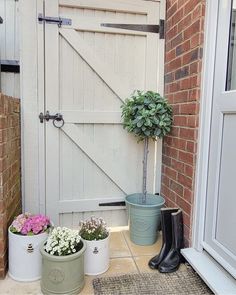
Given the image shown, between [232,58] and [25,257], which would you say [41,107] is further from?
[232,58]

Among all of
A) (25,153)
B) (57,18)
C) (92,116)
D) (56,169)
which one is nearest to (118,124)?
(92,116)

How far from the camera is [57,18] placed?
7.07 ft

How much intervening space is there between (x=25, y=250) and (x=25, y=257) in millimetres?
44

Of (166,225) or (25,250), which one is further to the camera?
(166,225)

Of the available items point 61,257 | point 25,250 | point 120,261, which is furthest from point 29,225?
point 120,261

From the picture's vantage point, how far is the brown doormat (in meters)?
1.59

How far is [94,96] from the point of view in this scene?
2318mm

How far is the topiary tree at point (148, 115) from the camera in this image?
2.06m

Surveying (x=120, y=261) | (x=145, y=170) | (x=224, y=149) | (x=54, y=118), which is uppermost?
(x=54, y=118)

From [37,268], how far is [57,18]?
188 centimetres

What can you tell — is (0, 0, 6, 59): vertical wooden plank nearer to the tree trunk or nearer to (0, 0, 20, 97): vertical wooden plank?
(0, 0, 20, 97): vertical wooden plank

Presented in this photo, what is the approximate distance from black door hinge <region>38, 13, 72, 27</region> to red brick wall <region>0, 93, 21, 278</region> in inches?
27.1

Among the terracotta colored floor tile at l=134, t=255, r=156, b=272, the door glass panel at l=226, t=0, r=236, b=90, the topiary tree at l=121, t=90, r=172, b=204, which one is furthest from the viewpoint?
the topiary tree at l=121, t=90, r=172, b=204

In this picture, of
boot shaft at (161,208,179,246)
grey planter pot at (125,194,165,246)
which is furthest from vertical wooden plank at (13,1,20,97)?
boot shaft at (161,208,179,246)
